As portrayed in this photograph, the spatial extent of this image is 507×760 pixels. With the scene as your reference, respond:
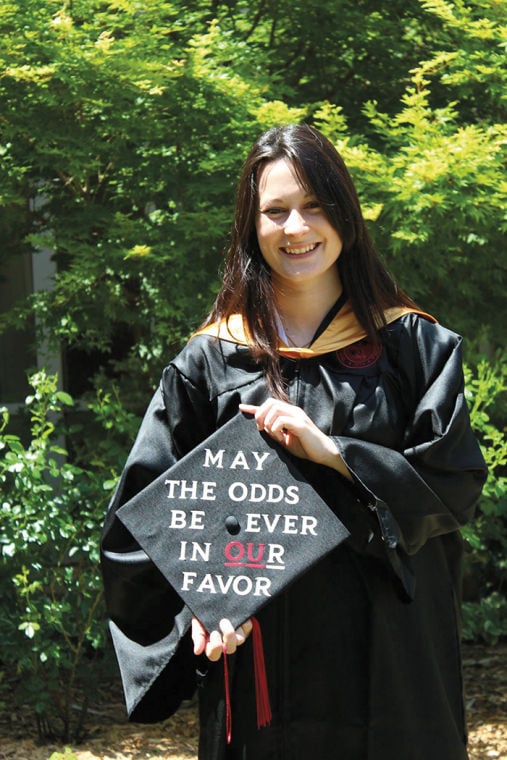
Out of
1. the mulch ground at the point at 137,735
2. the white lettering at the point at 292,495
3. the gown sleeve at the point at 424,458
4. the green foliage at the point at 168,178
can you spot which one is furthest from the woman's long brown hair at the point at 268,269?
the mulch ground at the point at 137,735

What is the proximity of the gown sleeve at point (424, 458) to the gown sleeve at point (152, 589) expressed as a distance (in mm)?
404

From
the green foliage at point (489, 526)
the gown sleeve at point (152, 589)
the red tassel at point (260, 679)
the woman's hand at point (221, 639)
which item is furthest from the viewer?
the green foliage at point (489, 526)

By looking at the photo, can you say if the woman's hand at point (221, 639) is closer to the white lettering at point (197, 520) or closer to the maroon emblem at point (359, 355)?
the white lettering at point (197, 520)

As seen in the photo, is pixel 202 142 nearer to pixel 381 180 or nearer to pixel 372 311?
pixel 381 180

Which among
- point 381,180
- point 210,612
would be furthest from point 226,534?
point 381,180

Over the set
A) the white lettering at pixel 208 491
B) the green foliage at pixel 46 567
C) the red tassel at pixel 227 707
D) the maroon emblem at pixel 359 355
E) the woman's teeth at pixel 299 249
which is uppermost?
the woman's teeth at pixel 299 249

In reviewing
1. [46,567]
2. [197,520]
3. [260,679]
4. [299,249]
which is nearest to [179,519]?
[197,520]

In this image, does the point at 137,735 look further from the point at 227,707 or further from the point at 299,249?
the point at 299,249

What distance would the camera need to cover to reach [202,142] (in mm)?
4109

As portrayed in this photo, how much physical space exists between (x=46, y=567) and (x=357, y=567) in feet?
6.39

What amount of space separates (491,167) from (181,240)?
117 cm

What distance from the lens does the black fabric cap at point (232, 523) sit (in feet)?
7.10

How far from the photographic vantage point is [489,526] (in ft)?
15.5

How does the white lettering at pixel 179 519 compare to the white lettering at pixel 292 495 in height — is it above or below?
below
